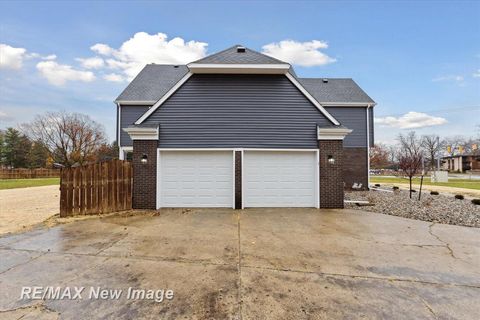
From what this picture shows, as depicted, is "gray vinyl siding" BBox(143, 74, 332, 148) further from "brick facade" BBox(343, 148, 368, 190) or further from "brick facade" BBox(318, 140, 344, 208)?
"brick facade" BBox(343, 148, 368, 190)

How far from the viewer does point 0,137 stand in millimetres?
38062

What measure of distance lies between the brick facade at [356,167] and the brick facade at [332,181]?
7.29m

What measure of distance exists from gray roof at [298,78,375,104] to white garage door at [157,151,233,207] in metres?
9.86

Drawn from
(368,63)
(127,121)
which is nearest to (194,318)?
(127,121)

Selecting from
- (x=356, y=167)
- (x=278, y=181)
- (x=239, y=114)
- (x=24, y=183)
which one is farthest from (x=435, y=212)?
(x=24, y=183)

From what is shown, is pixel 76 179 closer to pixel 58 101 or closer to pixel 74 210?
pixel 74 210

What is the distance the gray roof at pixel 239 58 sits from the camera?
26.8ft

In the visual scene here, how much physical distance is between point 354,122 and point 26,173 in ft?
138

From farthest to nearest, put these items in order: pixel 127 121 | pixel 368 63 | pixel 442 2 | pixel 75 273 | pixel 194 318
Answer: pixel 368 63 → pixel 127 121 → pixel 442 2 → pixel 75 273 → pixel 194 318

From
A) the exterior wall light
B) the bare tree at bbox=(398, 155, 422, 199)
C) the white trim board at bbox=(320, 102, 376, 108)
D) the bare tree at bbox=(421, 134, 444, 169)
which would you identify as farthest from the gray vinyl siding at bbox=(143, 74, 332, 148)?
the bare tree at bbox=(421, 134, 444, 169)

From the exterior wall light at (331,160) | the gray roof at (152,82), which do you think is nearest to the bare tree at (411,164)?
the exterior wall light at (331,160)

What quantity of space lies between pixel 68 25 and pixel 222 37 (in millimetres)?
8210

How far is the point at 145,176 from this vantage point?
8078mm

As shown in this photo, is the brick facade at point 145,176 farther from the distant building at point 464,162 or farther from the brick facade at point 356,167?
the distant building at point 464,162
